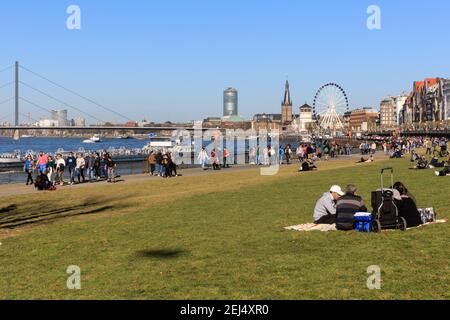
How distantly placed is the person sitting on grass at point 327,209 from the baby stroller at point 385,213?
116cm

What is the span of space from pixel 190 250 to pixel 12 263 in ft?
10.0

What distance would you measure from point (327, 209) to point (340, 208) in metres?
0.71

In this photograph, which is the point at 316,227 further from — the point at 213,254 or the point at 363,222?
the point at 213,254

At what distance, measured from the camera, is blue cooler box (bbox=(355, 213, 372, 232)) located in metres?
10.8

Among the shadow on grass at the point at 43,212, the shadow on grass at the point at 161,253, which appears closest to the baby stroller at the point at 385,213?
the shadow on grass at the point at 161,253

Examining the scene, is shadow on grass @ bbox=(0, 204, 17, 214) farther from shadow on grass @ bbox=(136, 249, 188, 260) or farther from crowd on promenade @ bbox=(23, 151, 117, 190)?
shadow on grass @ bbox=(136, 249, 188, 260)

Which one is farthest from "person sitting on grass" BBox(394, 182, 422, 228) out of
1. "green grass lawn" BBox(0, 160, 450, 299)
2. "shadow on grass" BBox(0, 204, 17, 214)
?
"shadow on grass" BBox(0, 204, 17, 214)

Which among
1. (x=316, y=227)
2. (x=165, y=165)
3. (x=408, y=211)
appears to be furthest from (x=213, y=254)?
(x=165, y=165)

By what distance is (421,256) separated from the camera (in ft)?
28.4

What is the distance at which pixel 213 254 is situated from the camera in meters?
9.55

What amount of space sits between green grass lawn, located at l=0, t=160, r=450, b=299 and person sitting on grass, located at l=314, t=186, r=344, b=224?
81cm

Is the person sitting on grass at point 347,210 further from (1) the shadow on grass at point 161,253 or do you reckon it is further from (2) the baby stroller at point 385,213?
(1) the shadow on grass at point 161,253

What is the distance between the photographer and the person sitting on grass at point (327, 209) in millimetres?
11812
